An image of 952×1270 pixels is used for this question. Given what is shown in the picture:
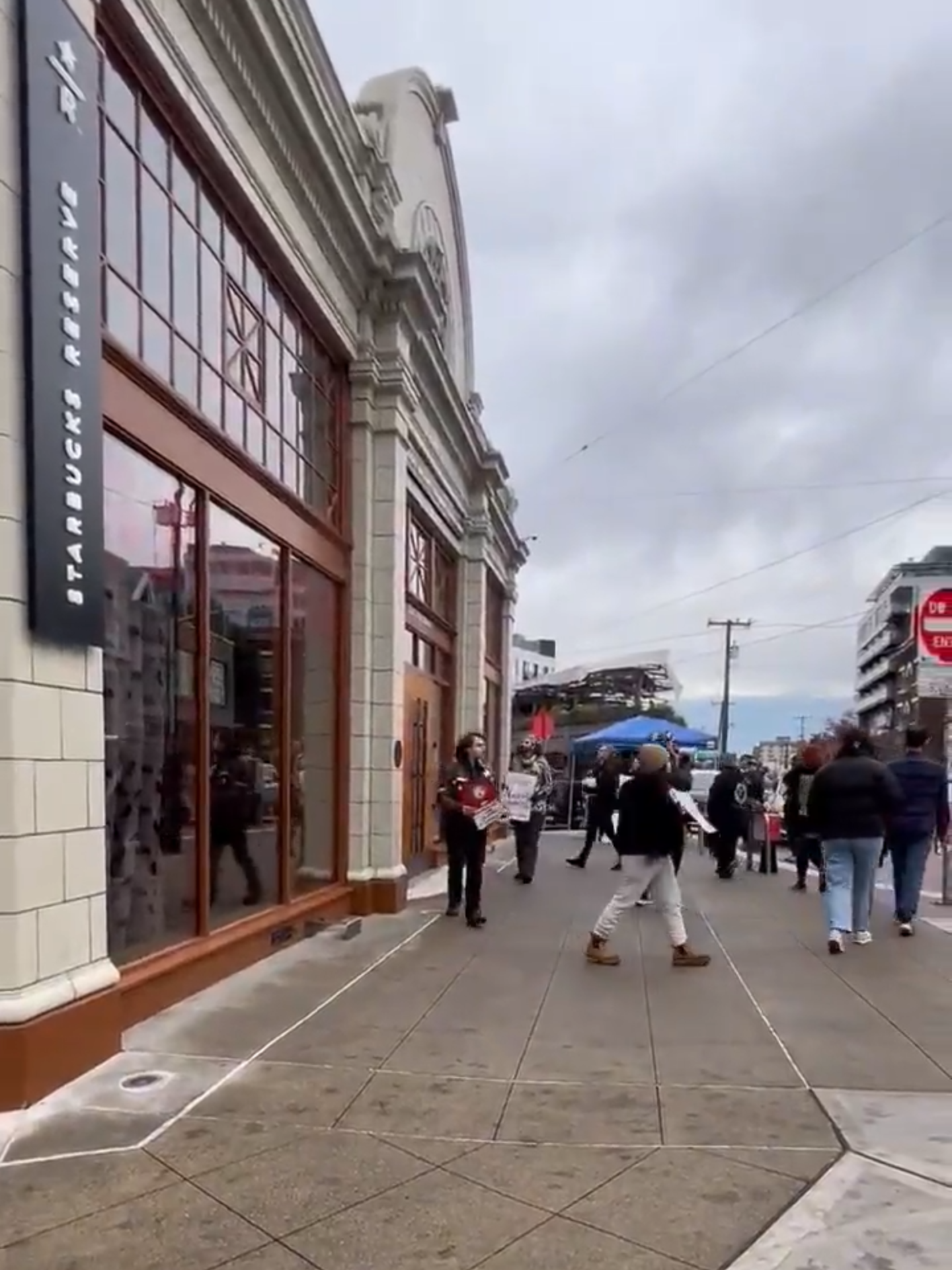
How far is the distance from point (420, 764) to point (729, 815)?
4.18 m

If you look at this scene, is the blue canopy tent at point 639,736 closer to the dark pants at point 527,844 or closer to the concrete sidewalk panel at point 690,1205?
the dark pants at point 527,844

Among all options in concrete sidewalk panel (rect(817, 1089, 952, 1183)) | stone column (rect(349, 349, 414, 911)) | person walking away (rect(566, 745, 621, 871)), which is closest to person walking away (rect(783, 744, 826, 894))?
person walking away (rect(566, 745, 621, 871))

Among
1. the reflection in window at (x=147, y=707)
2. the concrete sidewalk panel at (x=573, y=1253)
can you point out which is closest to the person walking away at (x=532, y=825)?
the reflection in window at (x=147, y=707)

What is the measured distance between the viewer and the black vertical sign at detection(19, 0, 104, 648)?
4855mm

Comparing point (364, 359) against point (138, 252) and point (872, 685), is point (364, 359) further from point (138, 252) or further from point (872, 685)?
point (872, 685)

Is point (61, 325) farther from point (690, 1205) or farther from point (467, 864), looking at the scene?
point (467, 864)

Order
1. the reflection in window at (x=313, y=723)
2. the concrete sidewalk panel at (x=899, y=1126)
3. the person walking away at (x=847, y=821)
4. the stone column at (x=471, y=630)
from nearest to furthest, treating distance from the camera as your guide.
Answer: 1. the concrete sidewalk panel at (x=899, y=1126)
2. the person walking away at (x=847, y=821)
3. the reflection in window at (x=313, y=723)
4. the stone column at (x=471, y=630)

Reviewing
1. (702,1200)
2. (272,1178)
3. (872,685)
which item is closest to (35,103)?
(272,1178)

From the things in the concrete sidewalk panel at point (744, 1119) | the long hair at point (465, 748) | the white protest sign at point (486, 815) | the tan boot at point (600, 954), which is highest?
the long hair at point (465, 748)

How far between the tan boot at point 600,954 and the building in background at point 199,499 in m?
2.22

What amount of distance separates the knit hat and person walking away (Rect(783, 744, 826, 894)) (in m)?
4.92

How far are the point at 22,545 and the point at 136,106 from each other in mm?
2979

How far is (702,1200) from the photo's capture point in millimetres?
4082

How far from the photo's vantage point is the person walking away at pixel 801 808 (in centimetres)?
1293
